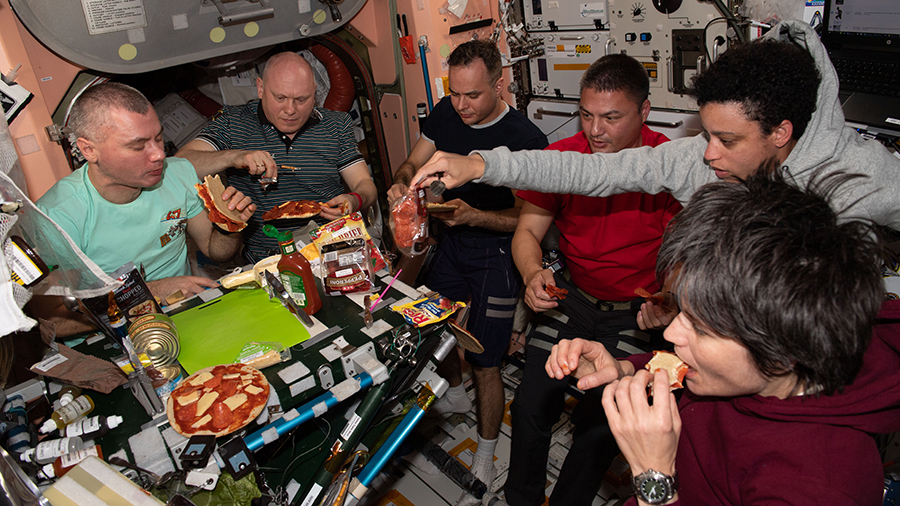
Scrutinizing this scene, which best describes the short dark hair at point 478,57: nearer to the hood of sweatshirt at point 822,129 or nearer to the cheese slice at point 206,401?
the hood of sweatshirt at point 822,129

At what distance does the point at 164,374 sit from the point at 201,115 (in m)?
3.49

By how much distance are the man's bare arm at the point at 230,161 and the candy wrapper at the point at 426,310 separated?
4.44 feet

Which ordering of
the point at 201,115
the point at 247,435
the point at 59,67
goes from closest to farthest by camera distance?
the point at 247,435 → the point at 59,67 → the point at 201,115

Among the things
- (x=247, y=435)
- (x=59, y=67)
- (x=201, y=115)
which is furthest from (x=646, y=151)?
(x=201, y=115)

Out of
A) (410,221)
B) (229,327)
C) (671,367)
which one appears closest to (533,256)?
(410,221)

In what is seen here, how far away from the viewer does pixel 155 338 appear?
5.66 feet

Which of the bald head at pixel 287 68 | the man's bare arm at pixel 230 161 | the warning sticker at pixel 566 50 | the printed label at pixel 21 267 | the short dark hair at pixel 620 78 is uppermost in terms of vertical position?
the bald head at pixel 287 68

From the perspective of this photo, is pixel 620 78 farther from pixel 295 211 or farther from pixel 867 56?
pixel 295 211

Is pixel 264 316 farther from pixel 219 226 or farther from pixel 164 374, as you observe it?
pixel 219 226

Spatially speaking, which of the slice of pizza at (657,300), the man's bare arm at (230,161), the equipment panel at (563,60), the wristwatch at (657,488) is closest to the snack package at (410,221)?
the man's bare arm at (230,161)

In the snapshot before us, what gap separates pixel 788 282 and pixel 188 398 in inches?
61.9

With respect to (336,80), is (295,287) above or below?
below

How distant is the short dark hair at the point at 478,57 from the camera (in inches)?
121

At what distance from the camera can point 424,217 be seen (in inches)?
94.3
